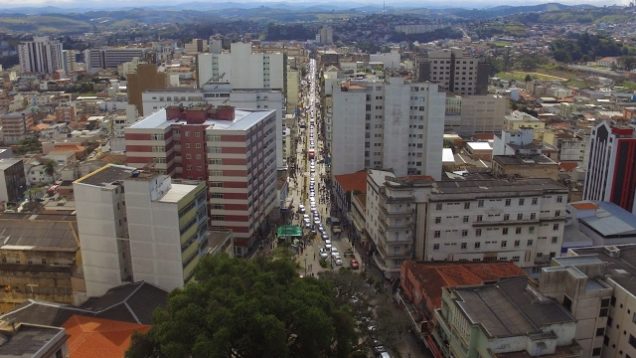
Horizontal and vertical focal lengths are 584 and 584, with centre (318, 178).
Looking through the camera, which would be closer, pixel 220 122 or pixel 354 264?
pixel 354 264

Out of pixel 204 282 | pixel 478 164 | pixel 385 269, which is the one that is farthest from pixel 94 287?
pixel 478 164

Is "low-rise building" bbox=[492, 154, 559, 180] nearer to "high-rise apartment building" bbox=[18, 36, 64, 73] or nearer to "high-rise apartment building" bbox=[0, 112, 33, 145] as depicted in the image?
"high-rise apartment building" bbox=[0, 112, 33, 145]

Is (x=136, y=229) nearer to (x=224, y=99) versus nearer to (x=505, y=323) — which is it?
(x=505, y=323)

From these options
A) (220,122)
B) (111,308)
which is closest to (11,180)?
(220,122)

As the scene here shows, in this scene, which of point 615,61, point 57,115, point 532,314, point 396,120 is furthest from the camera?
point 615,61

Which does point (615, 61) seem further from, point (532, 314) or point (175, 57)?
point (532, 314)
